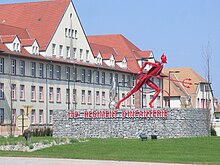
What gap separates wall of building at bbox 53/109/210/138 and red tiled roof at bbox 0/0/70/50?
29.4 metres

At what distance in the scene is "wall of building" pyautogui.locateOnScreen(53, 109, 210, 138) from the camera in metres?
56.8

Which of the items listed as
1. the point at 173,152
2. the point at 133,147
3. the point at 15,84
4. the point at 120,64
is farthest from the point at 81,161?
the point at 120,64

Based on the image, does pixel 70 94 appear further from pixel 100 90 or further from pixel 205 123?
pixel 205 123

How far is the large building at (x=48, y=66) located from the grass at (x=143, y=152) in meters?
31.7

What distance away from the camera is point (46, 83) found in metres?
87.3

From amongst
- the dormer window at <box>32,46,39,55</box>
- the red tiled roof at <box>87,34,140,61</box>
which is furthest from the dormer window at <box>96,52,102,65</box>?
the dormer window at <box>32,46,39,55</box>

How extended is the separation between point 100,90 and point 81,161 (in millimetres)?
67738

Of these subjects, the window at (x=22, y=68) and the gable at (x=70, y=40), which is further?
the gable at (x=70, y=40)

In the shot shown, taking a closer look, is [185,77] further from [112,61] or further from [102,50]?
[112,61]

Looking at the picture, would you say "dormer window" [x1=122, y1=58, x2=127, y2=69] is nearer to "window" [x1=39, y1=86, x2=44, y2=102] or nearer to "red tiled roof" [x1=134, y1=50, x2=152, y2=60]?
"red tiled roof" [x1=134, y1=50, x2=152, y2=60]

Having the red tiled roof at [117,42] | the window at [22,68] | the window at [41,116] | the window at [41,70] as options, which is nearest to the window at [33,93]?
the window at [41,116]

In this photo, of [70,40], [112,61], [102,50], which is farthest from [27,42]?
[102,50]

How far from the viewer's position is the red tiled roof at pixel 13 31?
85.8m

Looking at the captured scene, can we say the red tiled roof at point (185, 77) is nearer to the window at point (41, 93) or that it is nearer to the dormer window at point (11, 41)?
the window at point (41, 93)
